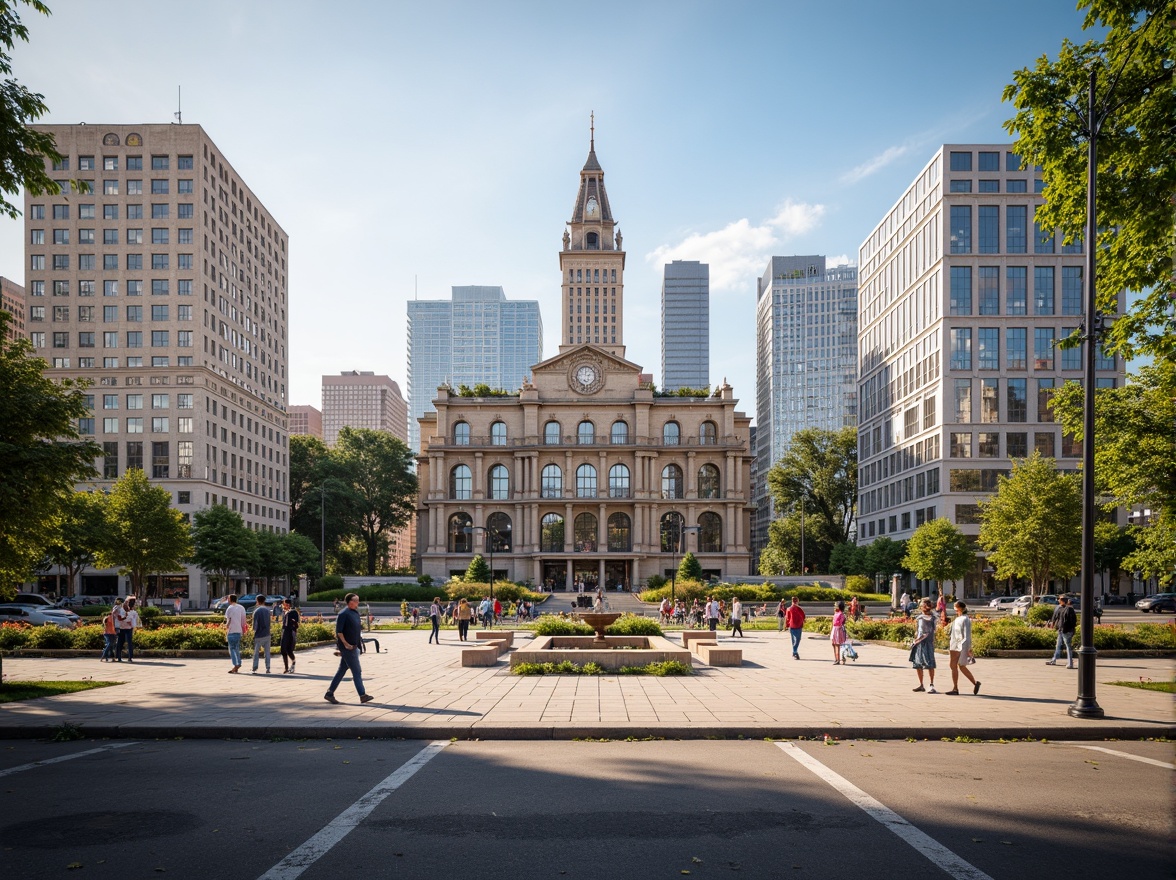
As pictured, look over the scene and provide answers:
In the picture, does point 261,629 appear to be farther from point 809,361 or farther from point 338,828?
point 809,361

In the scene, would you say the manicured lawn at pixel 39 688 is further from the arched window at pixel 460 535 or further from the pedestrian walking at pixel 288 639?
the arched window at pixel 460 535

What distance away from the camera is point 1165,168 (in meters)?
15.6

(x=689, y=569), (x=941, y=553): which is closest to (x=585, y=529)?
(x=689, y=569)

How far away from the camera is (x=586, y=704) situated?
15.3 meters

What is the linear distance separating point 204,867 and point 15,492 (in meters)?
12.2

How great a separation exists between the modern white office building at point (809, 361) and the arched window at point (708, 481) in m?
101

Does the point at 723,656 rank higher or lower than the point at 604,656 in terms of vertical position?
lower

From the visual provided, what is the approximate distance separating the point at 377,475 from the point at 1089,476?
88770mm

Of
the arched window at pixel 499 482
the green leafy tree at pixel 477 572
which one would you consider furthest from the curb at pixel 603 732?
the arched window at pixel 499 482

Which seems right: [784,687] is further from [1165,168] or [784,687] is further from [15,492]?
[15,492]

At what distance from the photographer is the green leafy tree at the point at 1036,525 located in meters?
45.1

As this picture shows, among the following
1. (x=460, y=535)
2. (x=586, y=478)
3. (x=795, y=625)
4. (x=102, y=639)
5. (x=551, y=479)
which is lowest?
(x=460, y=535)

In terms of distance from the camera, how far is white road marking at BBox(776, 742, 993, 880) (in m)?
6.73

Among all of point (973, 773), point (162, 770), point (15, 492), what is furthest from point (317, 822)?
point (15, 492)
